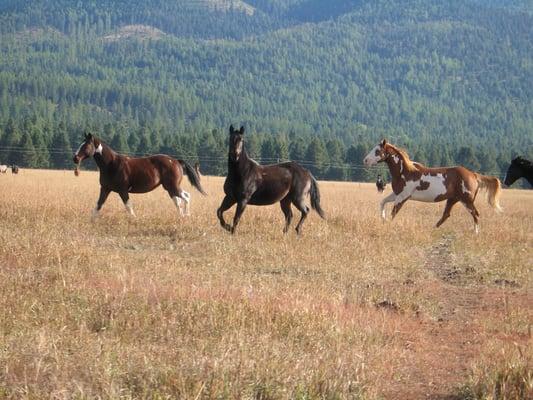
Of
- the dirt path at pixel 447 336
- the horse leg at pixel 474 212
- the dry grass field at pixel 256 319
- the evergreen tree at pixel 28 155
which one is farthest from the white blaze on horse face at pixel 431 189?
the evergreen tree at pixel 28 155

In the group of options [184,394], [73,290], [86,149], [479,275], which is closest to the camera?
[184,394]

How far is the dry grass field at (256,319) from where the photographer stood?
18.1 ft

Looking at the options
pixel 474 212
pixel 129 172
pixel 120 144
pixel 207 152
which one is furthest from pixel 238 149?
pixel 120 144

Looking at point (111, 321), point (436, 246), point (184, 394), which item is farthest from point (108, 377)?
point (436, 246)

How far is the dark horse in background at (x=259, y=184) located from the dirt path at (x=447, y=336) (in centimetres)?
483

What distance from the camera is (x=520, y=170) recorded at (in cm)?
1648

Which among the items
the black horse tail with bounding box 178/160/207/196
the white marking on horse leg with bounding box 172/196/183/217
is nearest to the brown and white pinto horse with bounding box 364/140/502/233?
the black horse tail with bounding box 178/160/207/196

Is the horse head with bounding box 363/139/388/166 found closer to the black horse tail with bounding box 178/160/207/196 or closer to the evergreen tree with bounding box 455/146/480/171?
the black horse tail with bounding box 178/160/207/196

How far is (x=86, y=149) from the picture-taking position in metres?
18.3

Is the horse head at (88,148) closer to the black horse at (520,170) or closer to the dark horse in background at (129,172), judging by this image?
the dark horse in background at (129,172)

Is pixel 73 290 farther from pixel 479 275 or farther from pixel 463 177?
pixel 463 177

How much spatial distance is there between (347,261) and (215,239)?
10.3 ft

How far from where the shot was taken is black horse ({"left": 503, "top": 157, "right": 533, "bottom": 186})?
52.9ft

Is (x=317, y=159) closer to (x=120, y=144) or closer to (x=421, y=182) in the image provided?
(x=120, y=144)
